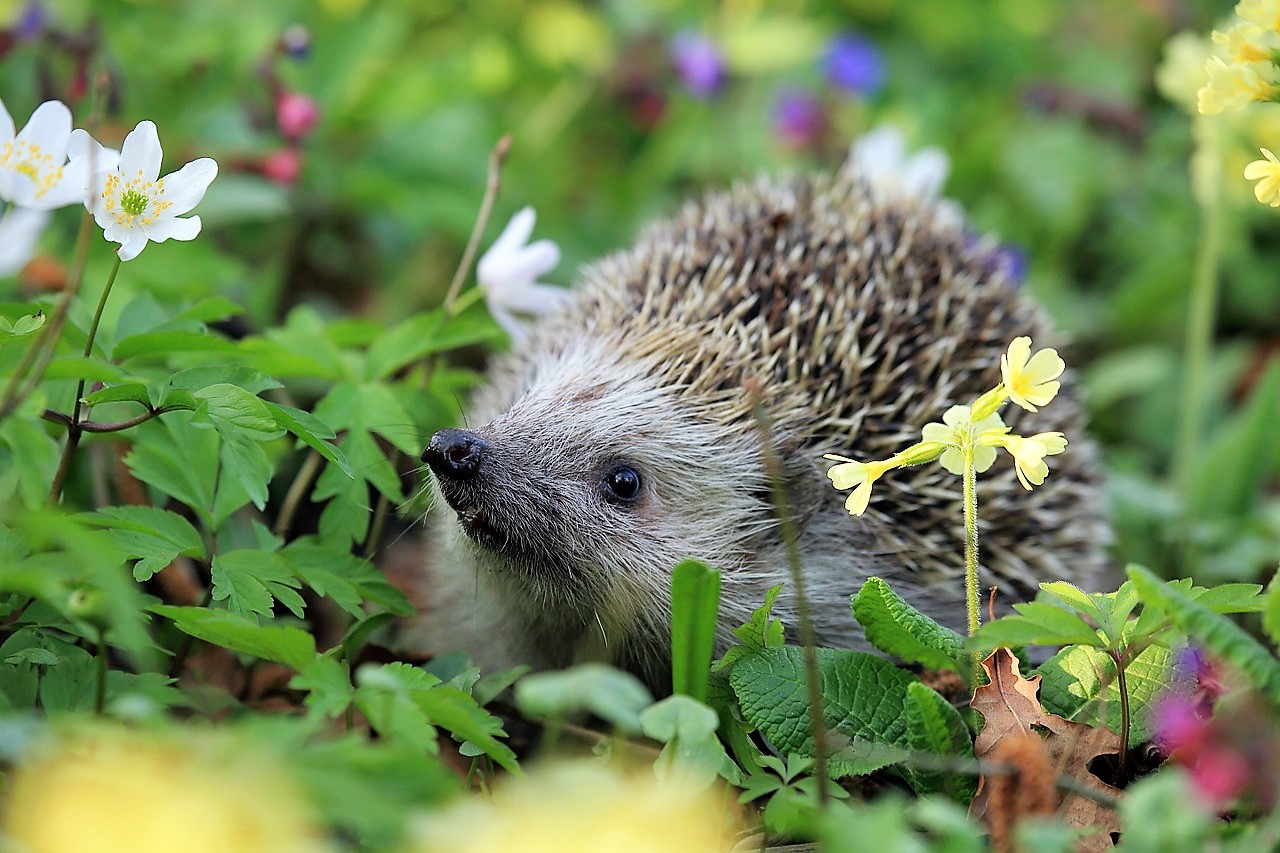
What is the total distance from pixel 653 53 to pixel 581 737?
120 inches

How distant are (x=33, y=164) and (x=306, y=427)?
552mm

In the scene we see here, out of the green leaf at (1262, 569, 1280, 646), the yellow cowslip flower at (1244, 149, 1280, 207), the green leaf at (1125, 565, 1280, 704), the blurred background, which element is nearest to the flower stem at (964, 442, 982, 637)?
the green leaf at (1125, 565, 1280, 704)

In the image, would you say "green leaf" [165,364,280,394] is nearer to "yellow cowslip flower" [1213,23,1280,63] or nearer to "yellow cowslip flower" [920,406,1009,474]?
Result: "yellow cowslip flower" [920,406,1009,474]

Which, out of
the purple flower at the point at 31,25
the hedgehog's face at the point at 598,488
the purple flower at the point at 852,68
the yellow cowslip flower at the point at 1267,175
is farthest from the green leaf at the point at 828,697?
the purple flower at the point at 852,68

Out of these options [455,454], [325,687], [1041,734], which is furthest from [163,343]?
[1041,734]

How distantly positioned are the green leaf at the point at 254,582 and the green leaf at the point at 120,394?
11.2 inches

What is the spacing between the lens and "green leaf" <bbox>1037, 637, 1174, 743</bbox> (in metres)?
1.87

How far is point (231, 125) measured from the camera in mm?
3617

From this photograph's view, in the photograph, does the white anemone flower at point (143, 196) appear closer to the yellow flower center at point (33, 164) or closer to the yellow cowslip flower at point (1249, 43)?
the yellow flower center at point (33, 164)

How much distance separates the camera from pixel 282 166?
11.4 ft

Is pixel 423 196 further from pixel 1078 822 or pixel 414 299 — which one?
pixel 1078 822

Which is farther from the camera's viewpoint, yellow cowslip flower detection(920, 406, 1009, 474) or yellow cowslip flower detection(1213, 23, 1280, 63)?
yellow cowslip flower detection(1213, 23, 1280, 63)

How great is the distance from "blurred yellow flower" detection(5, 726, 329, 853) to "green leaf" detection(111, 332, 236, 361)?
83cm

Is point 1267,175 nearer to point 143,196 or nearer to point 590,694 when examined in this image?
point 590,694
